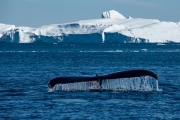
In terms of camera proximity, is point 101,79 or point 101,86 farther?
point 101,86

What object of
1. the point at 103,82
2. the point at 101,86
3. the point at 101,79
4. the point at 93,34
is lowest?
the point at 101,86

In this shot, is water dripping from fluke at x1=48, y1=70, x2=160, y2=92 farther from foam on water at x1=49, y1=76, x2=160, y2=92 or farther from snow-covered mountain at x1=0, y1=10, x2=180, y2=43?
snow-covered mountain at x1=0, y1=10, x2=180, y2=43

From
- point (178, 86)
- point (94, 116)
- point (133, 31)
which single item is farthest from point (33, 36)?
point (94, 116)

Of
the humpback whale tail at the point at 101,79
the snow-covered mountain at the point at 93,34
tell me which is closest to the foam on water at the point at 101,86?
the humpback whale tail at the point at 101,79

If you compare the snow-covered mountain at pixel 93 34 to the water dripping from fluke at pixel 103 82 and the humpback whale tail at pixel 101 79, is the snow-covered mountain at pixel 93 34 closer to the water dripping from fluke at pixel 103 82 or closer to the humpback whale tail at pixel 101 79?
the water dripping from fluke at pixel 103 82

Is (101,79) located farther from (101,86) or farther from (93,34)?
(93,34)

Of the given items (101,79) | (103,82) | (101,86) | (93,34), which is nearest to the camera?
(101,79)

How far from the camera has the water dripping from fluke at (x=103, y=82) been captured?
937 inches

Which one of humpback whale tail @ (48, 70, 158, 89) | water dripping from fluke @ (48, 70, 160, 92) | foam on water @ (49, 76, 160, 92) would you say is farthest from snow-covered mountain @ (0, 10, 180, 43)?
humpback whale tail @ (48, 70, 158, 89)

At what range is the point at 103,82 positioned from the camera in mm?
24750

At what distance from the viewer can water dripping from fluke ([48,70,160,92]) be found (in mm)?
23797

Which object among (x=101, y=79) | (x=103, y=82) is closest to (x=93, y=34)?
(x=103, y=82)

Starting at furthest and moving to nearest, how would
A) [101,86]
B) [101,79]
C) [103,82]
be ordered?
[101,86] → [103,82] → [101,79]

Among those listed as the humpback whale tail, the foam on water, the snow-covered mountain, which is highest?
the snow-covered mountain
